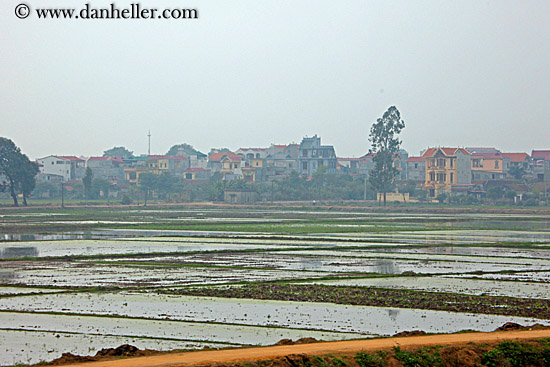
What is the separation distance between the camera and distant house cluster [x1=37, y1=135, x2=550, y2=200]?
101188 mm

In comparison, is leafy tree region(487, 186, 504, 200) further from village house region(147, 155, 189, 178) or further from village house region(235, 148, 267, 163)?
village house region(147, 155, 189, 178)

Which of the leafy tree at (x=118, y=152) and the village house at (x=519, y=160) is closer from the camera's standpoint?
the village house at (x=519, y=160)

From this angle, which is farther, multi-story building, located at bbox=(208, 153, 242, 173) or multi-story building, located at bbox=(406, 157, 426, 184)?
multi-story building, located at bbox=(208, 153, 242, 173)

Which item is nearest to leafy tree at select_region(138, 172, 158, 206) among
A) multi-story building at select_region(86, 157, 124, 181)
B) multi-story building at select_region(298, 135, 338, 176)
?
multi-story building at select_region(86, 157, 124, 181)

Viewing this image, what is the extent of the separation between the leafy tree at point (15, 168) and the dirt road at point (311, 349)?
255 feet

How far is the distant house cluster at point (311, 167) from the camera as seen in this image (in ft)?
332

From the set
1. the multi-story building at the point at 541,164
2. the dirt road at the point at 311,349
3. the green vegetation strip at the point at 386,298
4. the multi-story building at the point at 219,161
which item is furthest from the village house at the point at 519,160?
the dirt road at the point at 311,349

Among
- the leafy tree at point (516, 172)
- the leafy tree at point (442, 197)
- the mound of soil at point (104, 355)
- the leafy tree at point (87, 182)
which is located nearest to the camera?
the mound of soil at point (104, 355)

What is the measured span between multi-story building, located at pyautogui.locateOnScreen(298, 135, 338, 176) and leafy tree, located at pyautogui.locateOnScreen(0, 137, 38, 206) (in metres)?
50.5

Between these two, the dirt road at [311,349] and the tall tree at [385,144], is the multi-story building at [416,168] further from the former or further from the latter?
the dirt road at [311,349]

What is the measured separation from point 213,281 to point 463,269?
9.89 metres

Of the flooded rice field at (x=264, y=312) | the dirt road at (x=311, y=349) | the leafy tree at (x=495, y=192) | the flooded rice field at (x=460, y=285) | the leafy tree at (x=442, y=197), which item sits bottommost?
the flooded rice field at (x=264, y=312)

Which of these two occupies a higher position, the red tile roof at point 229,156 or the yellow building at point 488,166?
the red tile roof at point 229,156

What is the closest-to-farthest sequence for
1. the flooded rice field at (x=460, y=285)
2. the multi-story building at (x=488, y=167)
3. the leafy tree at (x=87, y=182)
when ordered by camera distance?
the flooded rice field at (x=460, y=285) → the leafy tree at (x=87, y=182) → the multi-story building at (x=488, y=167)
